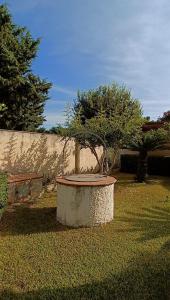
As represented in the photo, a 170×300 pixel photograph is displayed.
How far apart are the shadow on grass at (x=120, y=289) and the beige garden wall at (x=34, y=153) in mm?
6157

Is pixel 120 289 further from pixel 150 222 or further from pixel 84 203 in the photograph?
pixel 150 222

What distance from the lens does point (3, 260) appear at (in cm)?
551

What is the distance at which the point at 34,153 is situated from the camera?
38.5 ft

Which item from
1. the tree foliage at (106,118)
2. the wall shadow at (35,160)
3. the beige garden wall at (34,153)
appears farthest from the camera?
the tree foliage at (106,118)

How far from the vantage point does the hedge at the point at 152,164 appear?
19.3m

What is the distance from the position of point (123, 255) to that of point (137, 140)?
10.4 m

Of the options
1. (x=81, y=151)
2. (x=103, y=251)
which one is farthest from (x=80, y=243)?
(x=81, y=151)

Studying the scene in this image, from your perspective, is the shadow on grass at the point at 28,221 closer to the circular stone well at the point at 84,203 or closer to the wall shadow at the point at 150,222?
the circular stone well at the point at 84,203

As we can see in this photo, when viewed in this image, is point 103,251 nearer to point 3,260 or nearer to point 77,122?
point 3,260

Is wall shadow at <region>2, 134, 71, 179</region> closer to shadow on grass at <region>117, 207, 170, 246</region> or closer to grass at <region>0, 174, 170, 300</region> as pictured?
grass at <region>0, 174, 170, 300</region>

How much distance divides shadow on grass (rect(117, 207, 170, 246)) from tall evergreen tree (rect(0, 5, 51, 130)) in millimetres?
13273

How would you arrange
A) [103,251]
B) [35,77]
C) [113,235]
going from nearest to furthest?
[103,251], [113,235], [35,77]

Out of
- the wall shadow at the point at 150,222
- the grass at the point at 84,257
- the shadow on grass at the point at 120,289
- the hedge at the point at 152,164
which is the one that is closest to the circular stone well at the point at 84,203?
the grass at the point at 84,257

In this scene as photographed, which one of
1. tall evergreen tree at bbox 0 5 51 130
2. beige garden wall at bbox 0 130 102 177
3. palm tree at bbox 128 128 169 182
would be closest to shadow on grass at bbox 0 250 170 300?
beige garden wall at bbox 0 130 102 177
